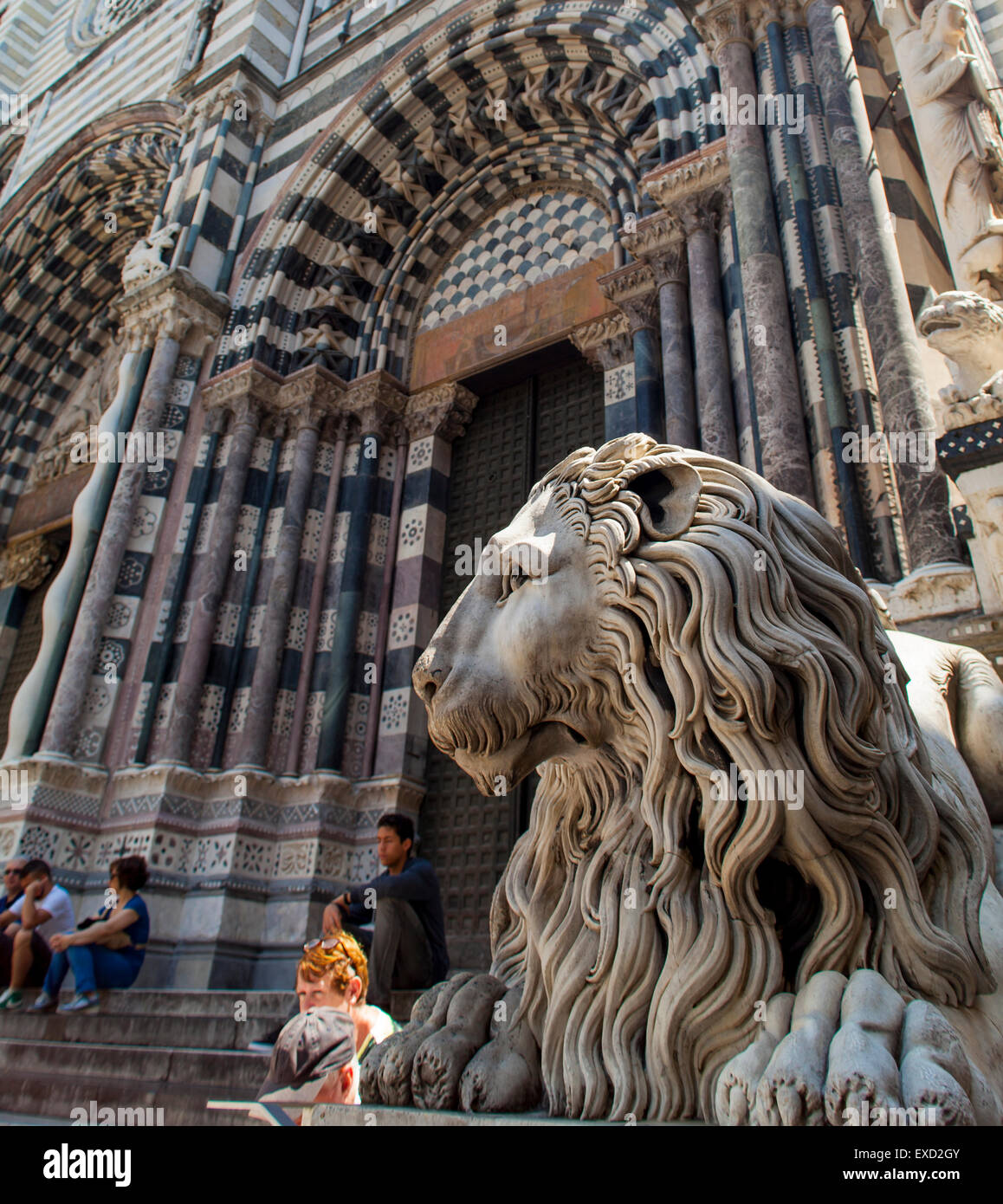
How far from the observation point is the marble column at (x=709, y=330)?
5.02m

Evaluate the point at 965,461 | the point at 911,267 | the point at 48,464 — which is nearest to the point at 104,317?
the point at 48,464

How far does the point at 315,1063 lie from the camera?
5.77 ft

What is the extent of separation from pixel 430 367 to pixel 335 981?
6.88 m

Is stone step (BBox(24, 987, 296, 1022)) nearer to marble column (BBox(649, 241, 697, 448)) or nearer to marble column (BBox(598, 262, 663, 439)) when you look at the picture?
marble column (BBox(649, 241, 697, 448))

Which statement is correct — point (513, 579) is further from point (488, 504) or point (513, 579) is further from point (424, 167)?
point (424, 167)

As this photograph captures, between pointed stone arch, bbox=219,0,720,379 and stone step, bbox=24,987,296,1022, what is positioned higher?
pointed stone arch, bbox=219,0,720,379

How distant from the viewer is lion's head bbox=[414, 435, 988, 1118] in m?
1.18

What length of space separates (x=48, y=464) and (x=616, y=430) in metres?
9.51

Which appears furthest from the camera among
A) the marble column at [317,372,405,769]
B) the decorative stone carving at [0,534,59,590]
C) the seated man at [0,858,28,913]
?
the decorative stone carving at [0,534,59,590]

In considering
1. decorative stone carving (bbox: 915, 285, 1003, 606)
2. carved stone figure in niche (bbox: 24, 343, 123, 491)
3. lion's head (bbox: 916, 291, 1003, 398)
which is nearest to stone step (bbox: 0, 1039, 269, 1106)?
decorative stone carving (bbox: 915, 285, 1003, 606)

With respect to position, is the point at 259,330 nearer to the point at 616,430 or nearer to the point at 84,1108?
the point at 616,430

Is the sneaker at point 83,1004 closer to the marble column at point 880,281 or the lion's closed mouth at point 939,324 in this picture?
the marble column at point 880,281

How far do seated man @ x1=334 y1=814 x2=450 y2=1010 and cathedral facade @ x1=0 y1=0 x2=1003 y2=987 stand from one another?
7.43 ft

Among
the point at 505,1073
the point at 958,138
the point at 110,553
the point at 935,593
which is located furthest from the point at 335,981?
the point at 110,553
